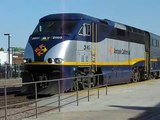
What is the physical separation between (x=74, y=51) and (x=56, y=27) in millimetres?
1583

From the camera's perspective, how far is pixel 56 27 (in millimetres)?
20922

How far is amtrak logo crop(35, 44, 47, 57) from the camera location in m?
19.8

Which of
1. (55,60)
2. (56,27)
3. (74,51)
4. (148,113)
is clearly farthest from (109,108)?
(56,27)

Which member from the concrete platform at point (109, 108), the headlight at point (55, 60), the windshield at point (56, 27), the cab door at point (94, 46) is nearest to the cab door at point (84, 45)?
the cab door at point (94, 46)

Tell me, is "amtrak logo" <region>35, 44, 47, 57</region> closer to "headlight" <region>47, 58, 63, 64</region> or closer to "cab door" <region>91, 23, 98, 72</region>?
"headlight" <region>47, 58, 63, 64</region>

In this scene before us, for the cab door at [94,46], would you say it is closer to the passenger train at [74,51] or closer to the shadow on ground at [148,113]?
the passenger train at [74,51]

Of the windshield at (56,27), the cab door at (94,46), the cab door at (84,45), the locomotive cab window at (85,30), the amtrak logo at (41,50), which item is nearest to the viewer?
the amtrak logo at (41,50)

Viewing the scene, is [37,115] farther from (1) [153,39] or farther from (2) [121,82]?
(1) [153,39]

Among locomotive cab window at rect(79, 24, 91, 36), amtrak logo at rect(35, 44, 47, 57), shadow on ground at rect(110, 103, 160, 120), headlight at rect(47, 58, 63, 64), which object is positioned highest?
locomotive cab window at rect(79, 24, 91, 36)

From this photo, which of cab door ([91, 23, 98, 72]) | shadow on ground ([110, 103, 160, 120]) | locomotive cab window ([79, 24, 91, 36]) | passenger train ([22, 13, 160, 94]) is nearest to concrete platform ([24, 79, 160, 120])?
shadow on ground ([110, 103, 160, 120])

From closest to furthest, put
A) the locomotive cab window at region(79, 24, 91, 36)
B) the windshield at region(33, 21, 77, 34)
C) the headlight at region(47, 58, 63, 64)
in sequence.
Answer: the headlight at region(47, 58, 63, 64)
the windshield at region(33, 21, 77, 34)
the locomotive cab window at region(79, 24, 91, 36)

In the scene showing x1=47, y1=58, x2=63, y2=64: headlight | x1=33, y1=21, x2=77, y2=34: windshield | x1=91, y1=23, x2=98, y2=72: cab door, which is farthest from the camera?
x1=91, y1=23, x2=98, y2=72: cab door

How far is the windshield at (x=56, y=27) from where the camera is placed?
2062 cm

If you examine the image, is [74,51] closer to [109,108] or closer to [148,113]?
[109,108]
